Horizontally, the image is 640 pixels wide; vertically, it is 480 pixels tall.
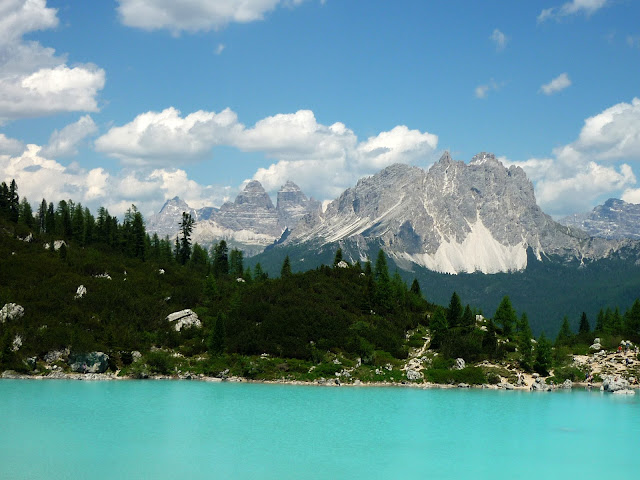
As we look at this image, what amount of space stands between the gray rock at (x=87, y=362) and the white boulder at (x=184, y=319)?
55.3ft

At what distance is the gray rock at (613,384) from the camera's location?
322 feet

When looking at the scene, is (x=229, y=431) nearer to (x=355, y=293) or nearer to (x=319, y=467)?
(x=319, y=467)

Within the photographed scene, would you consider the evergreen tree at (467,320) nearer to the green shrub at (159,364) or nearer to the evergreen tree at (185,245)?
the green shrub at (159,364)

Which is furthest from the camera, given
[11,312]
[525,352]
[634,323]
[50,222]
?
[50,222]

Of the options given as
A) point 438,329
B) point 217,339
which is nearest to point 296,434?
point 217,339

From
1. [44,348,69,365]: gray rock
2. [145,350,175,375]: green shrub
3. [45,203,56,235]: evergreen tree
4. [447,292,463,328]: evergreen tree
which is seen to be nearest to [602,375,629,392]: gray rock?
[447,292,463,328]: evergreen tree

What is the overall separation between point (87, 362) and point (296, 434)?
4856 cm

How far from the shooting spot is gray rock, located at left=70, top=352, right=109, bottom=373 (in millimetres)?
91000

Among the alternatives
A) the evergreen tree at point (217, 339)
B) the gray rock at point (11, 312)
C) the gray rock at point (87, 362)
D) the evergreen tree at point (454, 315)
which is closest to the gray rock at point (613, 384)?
the evergreen tree at point (454, 315)

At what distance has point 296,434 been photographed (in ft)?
179

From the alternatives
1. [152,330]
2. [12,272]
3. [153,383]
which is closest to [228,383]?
[153,383]

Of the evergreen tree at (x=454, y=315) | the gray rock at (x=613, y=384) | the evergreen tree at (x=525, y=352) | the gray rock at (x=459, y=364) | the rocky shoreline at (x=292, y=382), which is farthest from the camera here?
the evergreen tree at (x=454, y=315)

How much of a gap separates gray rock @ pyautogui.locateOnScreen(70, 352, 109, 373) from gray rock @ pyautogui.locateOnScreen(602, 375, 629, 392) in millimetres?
78001

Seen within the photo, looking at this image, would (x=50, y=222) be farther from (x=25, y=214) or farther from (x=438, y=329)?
(x=438, y=329)
